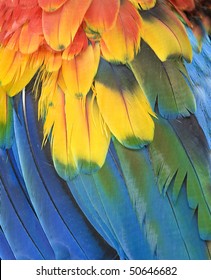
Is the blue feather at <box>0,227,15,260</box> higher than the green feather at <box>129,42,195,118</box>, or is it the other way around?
the green feather at <box>129,42,195,118</box>

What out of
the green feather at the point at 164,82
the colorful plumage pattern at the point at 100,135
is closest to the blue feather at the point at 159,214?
the colorful plumage pattern at the point at 100,135

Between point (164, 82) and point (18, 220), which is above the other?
point (164, 82)

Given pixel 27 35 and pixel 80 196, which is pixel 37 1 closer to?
pixel 27 35

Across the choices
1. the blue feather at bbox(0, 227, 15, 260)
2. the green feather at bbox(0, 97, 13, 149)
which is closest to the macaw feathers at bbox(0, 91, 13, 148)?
the green feather at bbox(0, 97, 13, 149)

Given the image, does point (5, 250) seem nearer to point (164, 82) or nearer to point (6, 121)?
point (6, 121)

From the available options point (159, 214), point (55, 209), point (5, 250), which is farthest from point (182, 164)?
point (5, 250)

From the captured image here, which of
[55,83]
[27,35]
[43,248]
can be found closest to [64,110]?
[55,83]

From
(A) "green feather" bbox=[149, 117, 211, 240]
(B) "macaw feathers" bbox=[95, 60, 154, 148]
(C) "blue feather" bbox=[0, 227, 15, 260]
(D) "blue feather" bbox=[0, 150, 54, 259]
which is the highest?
(B) "macaw feathers" bbox=[95, 60, 154, 148]

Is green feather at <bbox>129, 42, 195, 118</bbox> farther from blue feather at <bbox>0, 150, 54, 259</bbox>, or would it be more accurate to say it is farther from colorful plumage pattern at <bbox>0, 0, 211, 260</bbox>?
blue feather at <bbox>0, 150, 54, 259</bbox>
